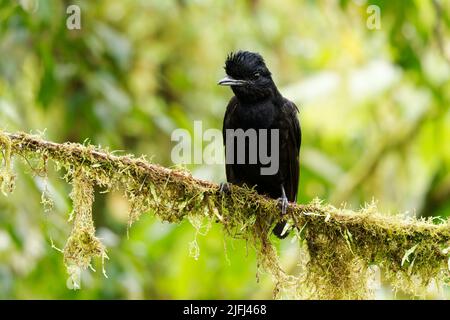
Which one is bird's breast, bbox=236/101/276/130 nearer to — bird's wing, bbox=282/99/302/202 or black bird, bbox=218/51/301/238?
black bird, bbox=218/51/301/238

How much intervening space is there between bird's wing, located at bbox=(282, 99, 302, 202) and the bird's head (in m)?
0.19

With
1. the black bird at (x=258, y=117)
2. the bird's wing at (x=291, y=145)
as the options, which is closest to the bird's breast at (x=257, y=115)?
the black bird at (x=258, y=117)

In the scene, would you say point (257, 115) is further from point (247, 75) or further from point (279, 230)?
point (279, 230)

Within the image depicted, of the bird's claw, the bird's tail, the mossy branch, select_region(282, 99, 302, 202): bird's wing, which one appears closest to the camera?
the mossy branch

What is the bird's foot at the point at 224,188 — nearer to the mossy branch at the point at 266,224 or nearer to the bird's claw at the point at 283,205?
the mossy branch at the point at 266,224

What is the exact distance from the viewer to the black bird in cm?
491

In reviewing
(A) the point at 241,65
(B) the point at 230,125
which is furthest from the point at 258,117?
(A) the point at 241,65

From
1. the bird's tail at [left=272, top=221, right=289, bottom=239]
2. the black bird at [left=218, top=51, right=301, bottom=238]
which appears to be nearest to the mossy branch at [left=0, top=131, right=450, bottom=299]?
the bird's tail at [left=272, top=221, right=289, bottom=239]

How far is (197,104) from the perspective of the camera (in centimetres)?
856

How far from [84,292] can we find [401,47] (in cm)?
270

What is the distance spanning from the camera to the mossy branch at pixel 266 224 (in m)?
3.78

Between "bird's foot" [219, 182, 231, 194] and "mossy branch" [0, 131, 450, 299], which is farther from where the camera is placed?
"bird's foot" [219, 182, 231, 194]
